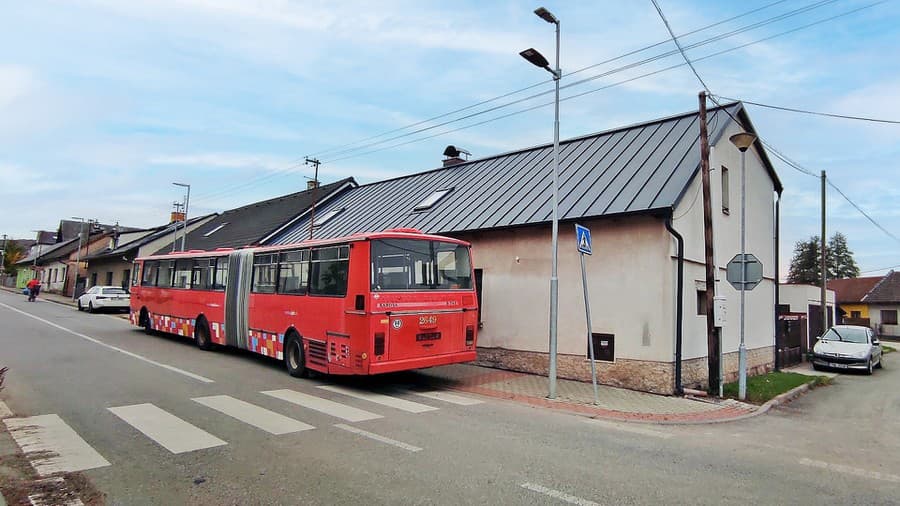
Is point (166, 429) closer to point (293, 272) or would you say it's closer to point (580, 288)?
point (293, 272)

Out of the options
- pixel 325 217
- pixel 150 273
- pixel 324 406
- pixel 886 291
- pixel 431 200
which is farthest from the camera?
pixel 886 291

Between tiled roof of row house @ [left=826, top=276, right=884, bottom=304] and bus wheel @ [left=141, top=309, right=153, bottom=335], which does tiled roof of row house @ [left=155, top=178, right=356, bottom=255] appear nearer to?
bus wheel @ [left=141, top=309, right=153, bottom=335]

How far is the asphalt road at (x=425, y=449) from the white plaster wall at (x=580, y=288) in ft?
9.28

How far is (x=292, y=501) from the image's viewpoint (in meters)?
4.44

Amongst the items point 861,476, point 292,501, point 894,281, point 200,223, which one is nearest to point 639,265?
point 861,476

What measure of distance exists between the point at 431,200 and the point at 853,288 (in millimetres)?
56644

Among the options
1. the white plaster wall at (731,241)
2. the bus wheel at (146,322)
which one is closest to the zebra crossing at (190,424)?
the white plaster wall at (731,241)

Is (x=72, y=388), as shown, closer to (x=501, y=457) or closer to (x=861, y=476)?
(x=501, y=457)

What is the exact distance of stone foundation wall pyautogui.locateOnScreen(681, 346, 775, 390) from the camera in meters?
11.5

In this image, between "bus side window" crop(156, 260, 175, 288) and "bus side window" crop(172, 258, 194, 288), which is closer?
"bus side window" crop(172, 258, 194, 288)

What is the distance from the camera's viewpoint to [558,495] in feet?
15.5

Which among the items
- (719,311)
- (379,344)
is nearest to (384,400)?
(379,344)

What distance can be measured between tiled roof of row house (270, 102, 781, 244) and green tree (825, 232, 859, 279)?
7719 cm

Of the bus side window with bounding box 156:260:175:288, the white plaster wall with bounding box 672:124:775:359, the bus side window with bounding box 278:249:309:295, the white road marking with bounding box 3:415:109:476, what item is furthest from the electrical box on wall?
the bus side window with bounding box 156:260:175:288
